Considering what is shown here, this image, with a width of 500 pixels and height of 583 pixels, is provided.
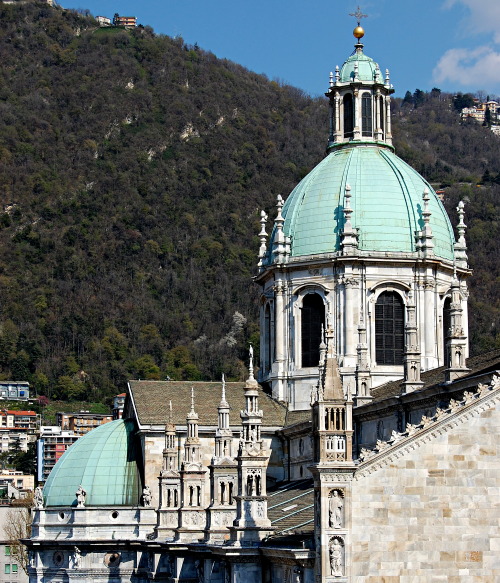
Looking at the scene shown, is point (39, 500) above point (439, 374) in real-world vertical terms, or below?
below

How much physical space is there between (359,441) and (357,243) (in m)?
13.8

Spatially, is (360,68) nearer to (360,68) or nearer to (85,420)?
(360,68)

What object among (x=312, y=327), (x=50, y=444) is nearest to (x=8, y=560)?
(x=312, y=327)

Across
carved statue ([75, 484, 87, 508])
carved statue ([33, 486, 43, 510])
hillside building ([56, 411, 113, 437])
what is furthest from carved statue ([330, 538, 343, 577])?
hillside building ([56, 411, 113, 437])

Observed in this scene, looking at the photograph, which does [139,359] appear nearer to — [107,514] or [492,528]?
[107,514]

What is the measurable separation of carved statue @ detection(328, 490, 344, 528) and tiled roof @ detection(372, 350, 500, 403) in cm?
977

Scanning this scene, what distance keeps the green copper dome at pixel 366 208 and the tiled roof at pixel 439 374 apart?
8659 millimetres

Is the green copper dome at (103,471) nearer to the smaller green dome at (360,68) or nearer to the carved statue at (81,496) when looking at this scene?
the carved statue at (81,496)

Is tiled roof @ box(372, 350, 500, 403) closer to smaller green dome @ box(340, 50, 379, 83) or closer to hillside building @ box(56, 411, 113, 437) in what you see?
smaller green dome @ box(340, 50, 379, 83)

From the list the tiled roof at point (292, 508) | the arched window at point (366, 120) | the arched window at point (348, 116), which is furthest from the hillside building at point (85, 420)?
the tiled roof at point (292, 508)

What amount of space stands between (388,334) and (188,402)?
1125 cm

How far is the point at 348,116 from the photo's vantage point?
8262cm

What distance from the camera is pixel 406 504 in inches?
1729

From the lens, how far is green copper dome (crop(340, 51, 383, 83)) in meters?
82.2
